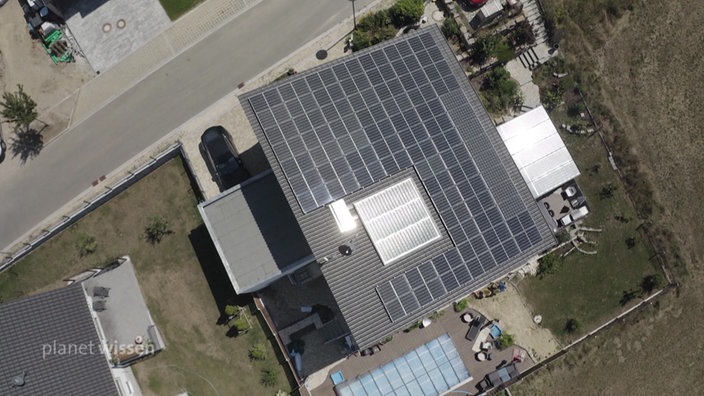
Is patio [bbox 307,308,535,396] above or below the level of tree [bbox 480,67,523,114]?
Result: below

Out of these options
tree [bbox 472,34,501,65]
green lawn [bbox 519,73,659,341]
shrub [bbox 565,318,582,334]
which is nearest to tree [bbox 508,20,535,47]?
tree [bbox 472,34,501,65]

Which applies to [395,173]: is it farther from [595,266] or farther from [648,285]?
[648,285]

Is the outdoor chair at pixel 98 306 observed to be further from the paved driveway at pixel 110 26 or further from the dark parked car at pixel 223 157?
the paved driveway at pixel 110 26

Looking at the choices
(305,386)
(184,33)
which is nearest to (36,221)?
(184,33)

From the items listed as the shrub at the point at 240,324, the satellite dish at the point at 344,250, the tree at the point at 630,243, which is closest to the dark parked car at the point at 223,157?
the shrub at the point at 240,324

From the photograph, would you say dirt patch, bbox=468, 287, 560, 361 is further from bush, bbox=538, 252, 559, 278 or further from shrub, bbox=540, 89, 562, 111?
shrub, bbox=540, 89, 562, 111

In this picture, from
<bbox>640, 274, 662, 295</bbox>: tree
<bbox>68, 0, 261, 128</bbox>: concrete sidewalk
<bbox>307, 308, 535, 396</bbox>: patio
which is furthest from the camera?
<bbox>640, 274, 662, 295</bbox>: tree
